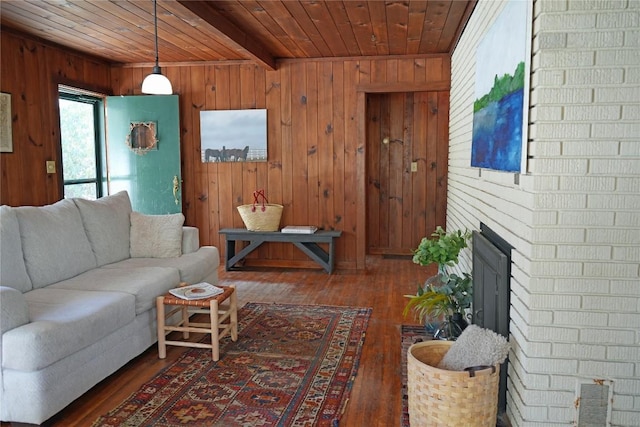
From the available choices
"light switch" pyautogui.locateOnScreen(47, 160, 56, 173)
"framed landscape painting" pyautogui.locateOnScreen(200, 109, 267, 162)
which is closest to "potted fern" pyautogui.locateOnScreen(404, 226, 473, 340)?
"framed landscape painting" pyautogui.locateOnScreen(200, 109, 267, 162)

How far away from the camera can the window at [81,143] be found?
5156 mm

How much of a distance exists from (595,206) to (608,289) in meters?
0.31

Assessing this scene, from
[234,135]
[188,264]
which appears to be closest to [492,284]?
[188,264]

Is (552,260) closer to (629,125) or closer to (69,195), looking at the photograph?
(629,125)

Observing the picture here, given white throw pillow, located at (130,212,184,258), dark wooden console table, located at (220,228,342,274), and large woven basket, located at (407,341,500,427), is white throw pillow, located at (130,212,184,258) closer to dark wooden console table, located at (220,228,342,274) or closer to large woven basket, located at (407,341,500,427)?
dark wooden console table, located at (220,228,342,274)

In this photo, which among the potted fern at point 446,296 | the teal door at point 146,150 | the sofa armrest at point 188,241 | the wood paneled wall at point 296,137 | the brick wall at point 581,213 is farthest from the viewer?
the teal door at point 146,150

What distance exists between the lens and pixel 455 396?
1981 millimetres

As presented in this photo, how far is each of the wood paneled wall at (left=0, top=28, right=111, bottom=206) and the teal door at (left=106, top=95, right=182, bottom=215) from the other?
673 mm

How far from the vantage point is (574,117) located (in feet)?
5.98

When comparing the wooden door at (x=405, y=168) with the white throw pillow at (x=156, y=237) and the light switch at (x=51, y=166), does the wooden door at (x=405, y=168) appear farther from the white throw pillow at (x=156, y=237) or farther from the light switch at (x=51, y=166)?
the light switch at (x=51, y=166)

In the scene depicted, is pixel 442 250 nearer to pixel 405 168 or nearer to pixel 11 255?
pixel 11 255

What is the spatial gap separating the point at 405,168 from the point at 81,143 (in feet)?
12.4

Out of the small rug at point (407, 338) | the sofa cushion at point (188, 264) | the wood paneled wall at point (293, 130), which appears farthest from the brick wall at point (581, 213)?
the wood paneled wall at point (293, 130)

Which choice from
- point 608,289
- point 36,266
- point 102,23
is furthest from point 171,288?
point 608,289
